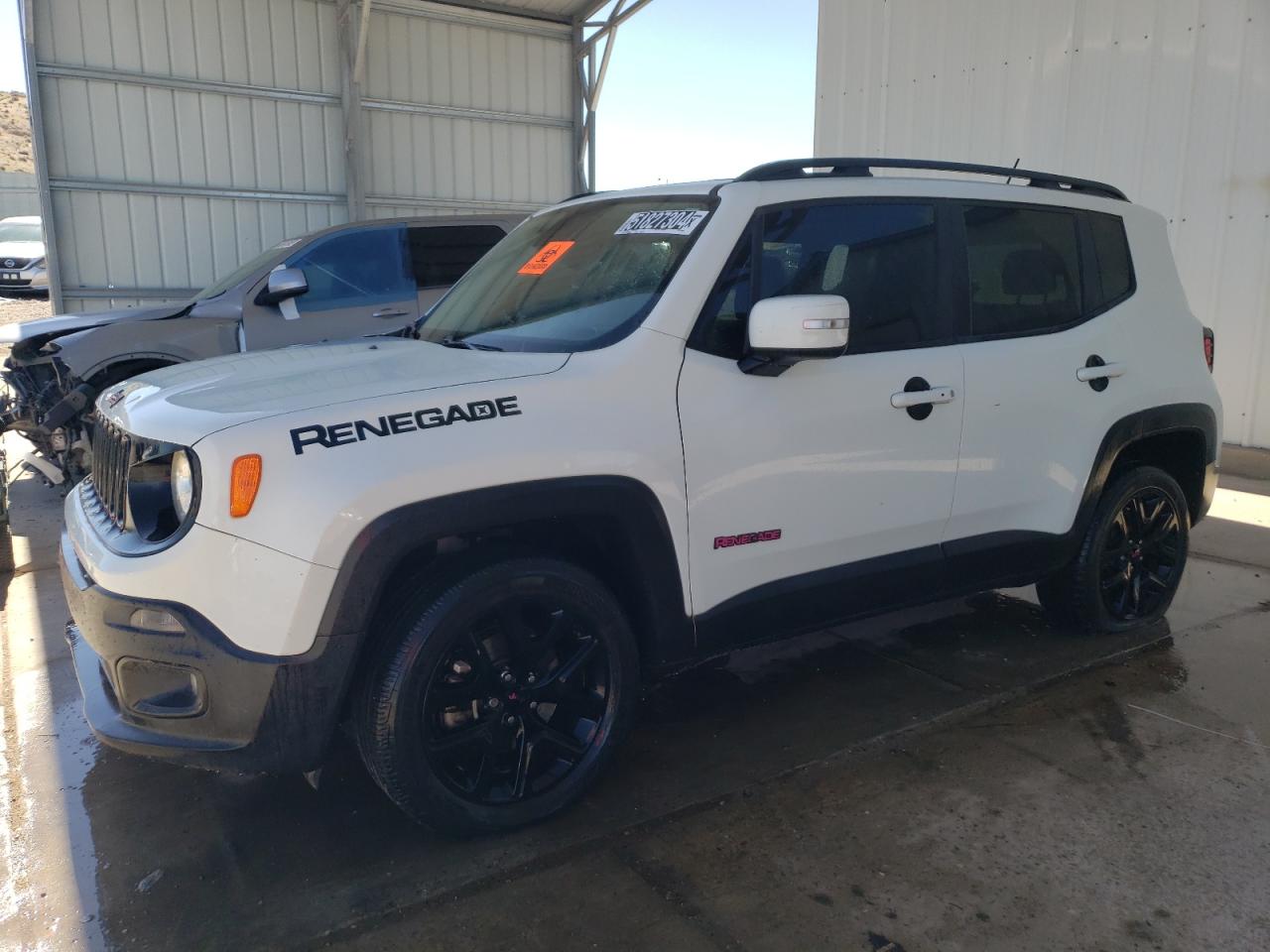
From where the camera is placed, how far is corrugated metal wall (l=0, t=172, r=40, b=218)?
29.5m

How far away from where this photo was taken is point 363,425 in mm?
2453

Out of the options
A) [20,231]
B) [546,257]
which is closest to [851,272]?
[546,257]

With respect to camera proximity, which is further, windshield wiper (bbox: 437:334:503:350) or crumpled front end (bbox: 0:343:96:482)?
crumpled front end (bbox: 0:343:96:482)

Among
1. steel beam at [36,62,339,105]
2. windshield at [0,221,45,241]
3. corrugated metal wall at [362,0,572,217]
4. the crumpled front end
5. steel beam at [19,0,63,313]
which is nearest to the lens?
the crumpled front end

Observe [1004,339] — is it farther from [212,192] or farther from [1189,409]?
[212,192]

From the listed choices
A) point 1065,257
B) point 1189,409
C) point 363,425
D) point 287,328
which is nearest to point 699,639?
point 363,425

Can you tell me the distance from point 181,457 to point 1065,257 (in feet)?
10.9

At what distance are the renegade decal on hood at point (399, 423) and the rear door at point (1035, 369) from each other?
1.78 m

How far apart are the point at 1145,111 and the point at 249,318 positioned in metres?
7.38

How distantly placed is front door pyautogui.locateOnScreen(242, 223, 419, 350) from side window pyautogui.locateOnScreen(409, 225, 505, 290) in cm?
8

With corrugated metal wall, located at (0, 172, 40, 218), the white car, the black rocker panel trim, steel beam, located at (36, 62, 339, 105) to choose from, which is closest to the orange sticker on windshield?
the black rocker panel trim

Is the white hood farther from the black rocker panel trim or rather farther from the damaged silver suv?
the black rocker panel trim

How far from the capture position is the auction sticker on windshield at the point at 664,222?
10.3 feet

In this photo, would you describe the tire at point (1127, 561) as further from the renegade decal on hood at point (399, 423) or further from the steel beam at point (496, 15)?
the steel beam at point (496, 15)
